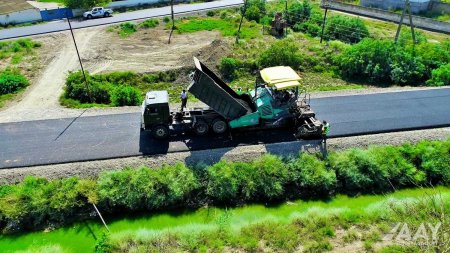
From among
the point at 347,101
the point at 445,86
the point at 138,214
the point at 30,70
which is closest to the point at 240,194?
the point at 138,214

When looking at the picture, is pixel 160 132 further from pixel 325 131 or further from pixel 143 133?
pixel 325 131

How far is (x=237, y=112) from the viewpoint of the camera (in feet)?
55.9

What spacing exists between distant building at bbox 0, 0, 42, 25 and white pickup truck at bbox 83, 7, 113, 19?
513 centimetres

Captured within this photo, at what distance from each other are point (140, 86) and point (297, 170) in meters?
13.2

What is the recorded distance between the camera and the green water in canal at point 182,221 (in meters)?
13.2

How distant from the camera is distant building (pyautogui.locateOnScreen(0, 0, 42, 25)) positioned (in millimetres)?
A: 38181

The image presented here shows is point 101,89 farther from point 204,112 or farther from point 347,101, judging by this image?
point 347,101

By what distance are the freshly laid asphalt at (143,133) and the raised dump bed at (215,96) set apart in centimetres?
134

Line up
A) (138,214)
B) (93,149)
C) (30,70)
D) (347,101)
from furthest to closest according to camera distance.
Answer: (30,70), (347,101), (93,149), (138,214)

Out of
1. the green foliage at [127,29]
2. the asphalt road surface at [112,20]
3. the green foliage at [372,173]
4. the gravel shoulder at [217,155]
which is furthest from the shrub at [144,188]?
the asphalt road surface at [112,20]

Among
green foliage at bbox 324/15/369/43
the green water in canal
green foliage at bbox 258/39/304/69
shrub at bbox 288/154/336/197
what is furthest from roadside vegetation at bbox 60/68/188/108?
green foliage at bbox 324/15/369/43

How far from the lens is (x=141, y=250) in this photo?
12.3m

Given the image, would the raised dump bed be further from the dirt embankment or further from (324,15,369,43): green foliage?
(324,15,369,43): green foliage

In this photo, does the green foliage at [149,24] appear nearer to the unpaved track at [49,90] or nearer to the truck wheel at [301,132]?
the unpaved track at [49,90]
